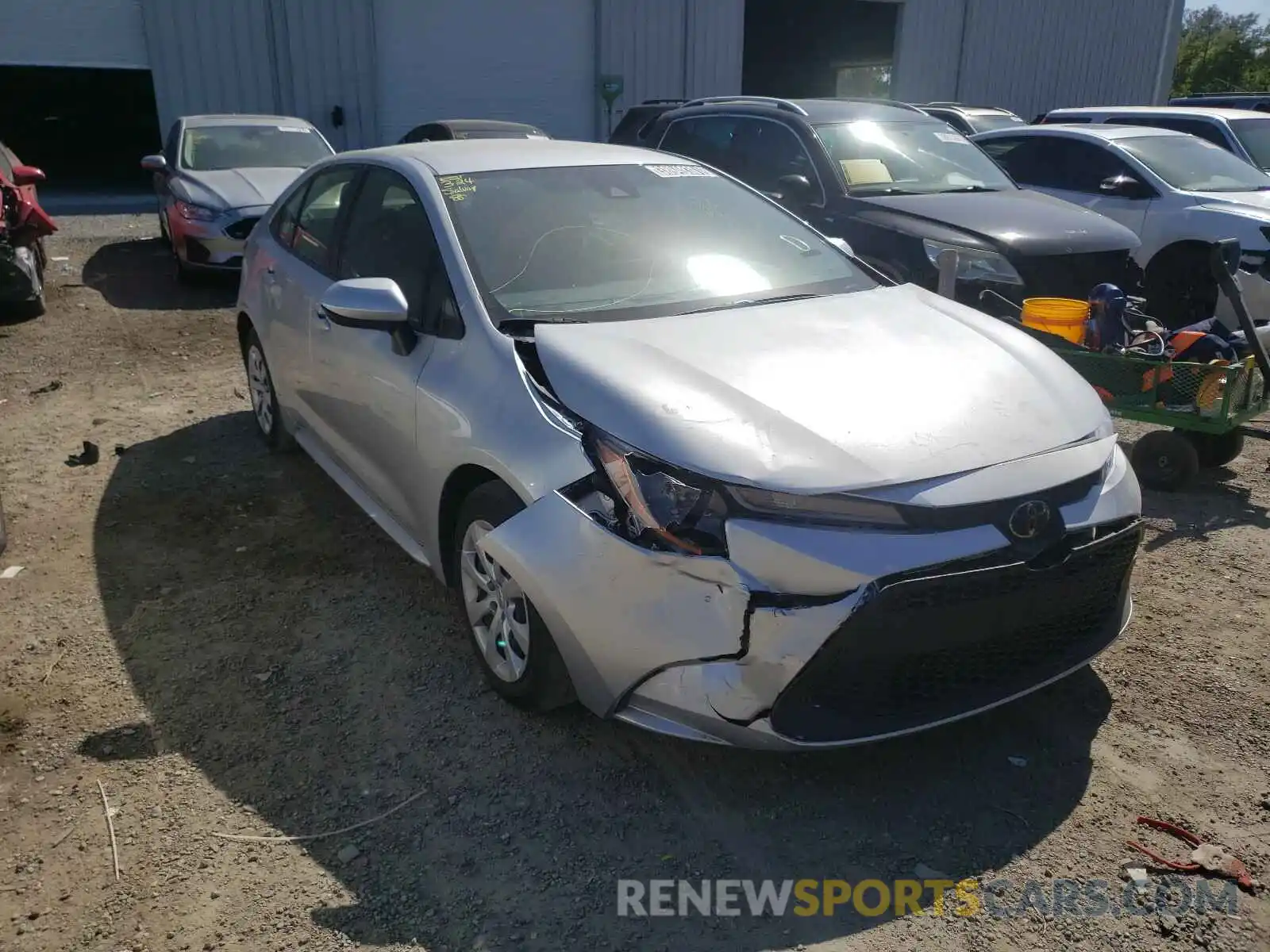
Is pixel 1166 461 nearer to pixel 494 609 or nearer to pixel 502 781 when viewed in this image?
pixel 494 609

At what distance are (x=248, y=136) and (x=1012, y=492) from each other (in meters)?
10.4

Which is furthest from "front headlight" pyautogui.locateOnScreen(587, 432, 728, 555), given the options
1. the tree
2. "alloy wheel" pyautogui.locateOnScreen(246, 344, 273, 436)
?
the tree

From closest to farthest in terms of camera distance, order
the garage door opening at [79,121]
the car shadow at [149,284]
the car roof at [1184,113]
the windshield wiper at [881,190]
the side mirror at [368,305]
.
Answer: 1. the side mirror at [368,305]
2. the windshield wiper at [881,190]
3. the car shadow at [149,284]
4. the car roof at [1184,113]
5. the garage door opening at [79,121]

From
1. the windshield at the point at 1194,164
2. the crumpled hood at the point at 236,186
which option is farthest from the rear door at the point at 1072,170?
the crumpled hood at the point at 236,186

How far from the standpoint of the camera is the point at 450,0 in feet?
58.6

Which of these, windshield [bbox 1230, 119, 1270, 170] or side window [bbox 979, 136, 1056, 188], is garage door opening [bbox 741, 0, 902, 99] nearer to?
windshield [bbox 1230, 119, 1270, 170]

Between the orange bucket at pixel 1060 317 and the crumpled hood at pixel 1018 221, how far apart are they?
101cm

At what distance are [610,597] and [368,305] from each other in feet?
4.66

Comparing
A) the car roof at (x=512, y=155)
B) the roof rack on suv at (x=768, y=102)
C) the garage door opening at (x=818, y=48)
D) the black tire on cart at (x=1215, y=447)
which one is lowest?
the black tire on cart at (x=1215, y=447)

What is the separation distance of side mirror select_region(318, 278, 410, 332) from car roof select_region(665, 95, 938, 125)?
468 cm

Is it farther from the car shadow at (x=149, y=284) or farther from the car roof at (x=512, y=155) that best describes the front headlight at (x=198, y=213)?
the car roof at (x=512, y=155)

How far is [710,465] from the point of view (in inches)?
104

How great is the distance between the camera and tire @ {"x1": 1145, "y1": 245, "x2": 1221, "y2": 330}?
7.50 meters

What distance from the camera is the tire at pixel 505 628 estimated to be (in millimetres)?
3057
